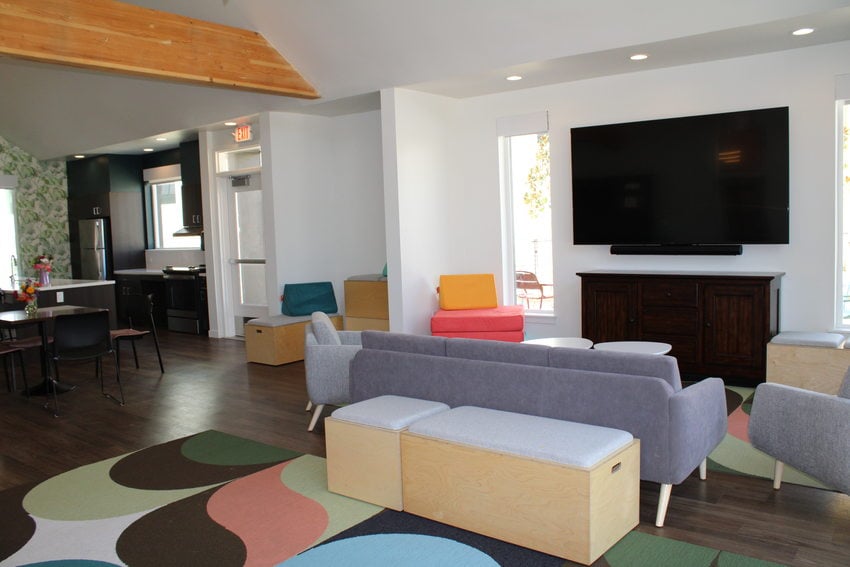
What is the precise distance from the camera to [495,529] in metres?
3.10

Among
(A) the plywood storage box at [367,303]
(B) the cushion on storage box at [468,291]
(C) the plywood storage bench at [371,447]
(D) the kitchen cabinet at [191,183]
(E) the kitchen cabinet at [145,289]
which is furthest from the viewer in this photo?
(E) the kitchen cabinet at [145,289]

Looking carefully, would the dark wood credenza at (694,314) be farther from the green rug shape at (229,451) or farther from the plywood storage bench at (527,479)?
the green rug shape at (229,451)

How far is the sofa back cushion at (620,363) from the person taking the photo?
10.7 ft

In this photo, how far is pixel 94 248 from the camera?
1121 centimetres

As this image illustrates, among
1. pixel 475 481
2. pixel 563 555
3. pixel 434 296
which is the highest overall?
pixel 434 296

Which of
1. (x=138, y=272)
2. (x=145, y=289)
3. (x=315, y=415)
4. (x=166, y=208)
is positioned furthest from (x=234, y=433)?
(x=166, y=208)

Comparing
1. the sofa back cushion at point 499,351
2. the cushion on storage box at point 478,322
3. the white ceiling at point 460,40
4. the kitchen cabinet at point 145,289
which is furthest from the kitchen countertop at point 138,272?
the sofa back cushion at point 499,351

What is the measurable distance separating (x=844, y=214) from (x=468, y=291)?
10.9ft

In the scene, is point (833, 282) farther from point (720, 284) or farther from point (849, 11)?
point (849, 11)

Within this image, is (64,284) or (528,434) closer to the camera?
(528,434)

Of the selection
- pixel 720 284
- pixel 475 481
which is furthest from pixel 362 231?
pixel 475 481

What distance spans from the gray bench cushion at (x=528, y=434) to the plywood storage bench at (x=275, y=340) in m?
4.03

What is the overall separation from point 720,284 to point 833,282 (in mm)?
918

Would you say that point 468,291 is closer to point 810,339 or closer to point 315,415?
point 315,415
